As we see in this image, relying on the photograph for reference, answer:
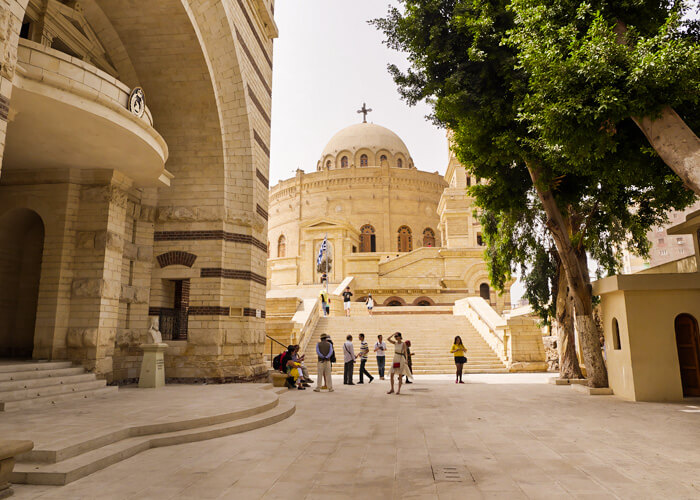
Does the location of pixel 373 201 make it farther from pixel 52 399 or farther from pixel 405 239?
pixel 52 399

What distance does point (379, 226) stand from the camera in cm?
4806

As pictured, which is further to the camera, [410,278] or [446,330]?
[410,278]

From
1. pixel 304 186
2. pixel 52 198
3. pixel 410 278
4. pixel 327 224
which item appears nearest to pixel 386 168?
pixel 304 186

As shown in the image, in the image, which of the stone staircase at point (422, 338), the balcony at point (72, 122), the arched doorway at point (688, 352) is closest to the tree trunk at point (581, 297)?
the arched doorway at point (688, 352)

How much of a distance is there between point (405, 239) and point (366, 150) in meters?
11.3

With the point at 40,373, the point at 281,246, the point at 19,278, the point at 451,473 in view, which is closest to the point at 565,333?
the point at 451,473

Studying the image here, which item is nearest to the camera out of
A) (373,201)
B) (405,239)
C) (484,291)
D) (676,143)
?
(676,143)

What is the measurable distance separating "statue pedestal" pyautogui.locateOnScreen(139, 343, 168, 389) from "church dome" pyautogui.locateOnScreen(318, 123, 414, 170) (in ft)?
143

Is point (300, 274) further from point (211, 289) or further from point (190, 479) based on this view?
point (190, 479)

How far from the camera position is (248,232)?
12625 millimetres

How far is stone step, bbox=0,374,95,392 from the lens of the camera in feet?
24.8

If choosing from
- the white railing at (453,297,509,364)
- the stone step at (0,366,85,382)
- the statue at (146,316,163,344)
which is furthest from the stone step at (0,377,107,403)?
the white railing at (453,297,509,364)

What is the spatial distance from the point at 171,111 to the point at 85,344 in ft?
20.3

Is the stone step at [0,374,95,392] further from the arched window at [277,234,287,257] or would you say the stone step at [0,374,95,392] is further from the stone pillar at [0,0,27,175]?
the arched window at [277,234,287,257]
